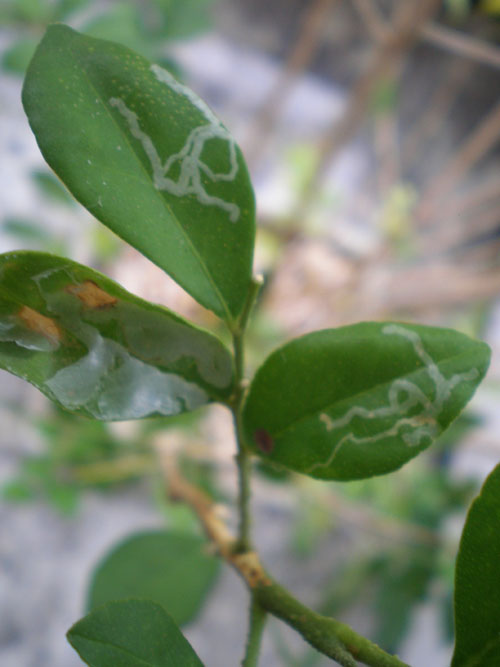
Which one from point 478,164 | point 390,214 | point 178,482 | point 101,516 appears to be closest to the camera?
point 178,482

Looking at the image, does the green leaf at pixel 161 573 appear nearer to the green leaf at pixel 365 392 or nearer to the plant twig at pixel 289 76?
the green leaf at pixel 365 392

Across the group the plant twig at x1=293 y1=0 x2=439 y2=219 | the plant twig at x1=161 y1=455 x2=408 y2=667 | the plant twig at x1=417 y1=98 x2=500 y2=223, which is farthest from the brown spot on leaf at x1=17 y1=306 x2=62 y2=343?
the plant twig at x1=417 y1=98 x2=500 y2=223

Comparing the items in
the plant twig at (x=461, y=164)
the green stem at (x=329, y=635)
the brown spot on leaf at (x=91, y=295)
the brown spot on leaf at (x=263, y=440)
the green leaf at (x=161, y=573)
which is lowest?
the green leaf at (x=161, y=573)

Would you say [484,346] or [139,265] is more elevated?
[484,346]

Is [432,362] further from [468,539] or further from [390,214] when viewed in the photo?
[390,214]

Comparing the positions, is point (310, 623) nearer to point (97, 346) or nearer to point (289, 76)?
point (97, 346)

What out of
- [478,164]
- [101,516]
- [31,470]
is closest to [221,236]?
[31,470]

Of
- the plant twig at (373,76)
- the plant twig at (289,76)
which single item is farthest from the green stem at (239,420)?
the plant twig at (289,76)
